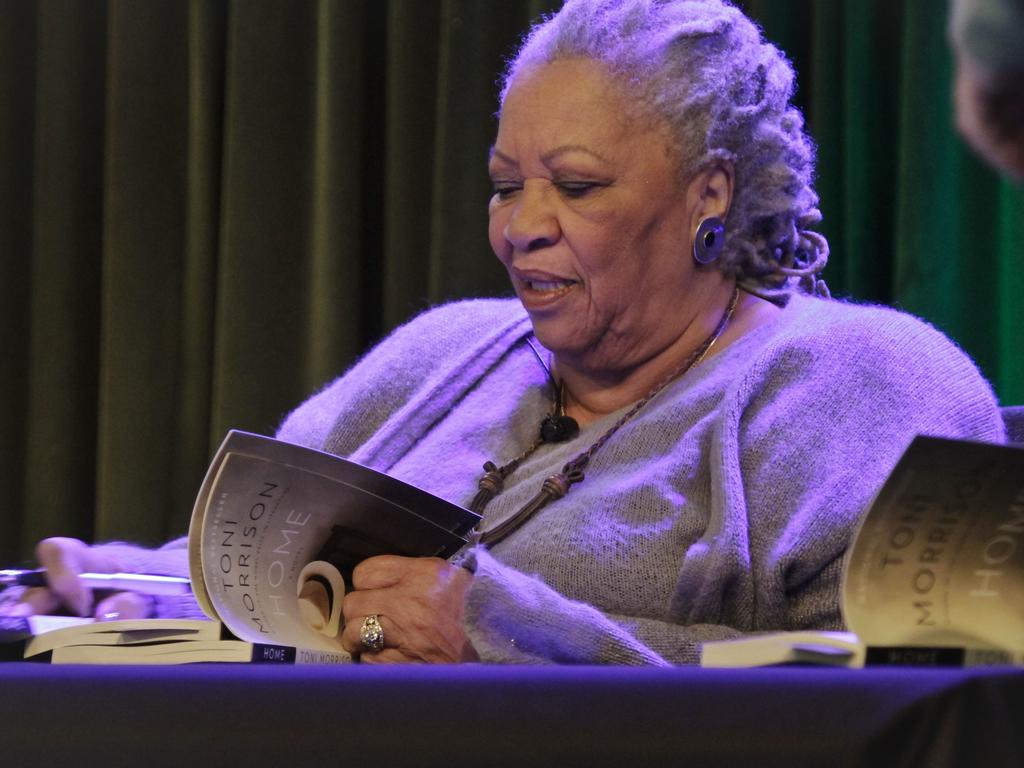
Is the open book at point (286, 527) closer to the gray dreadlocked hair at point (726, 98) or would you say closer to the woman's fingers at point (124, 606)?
the woman's fingers at point (124, 606)

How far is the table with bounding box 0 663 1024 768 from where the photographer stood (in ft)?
1.79

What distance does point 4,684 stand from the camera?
0.62m

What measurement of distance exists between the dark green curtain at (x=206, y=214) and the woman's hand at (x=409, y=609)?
102 cm

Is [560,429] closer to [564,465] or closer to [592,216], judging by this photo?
[564,465]

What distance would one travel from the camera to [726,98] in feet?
5.24

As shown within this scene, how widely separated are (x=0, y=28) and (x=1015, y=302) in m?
2.04

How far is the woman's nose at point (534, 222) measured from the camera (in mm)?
1564

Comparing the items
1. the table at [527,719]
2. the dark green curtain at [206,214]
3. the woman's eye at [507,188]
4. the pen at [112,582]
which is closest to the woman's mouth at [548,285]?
the woman's eye at [507,188]

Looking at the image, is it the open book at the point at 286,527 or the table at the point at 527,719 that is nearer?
the table at the point at 527,719

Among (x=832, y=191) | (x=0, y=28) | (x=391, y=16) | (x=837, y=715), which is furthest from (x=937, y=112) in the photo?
(x=0, y=28)

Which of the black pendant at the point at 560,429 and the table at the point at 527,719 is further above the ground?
the table at the point at 527,719

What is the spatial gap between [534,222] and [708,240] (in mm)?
209

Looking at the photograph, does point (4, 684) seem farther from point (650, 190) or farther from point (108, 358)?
point (108, 358)

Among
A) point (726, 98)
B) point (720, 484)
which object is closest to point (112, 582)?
point (720, 484)
